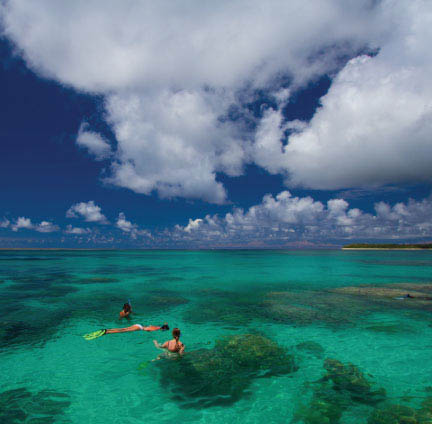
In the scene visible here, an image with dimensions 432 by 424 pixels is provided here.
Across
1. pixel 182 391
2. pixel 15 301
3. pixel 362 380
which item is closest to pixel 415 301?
pixel 362 380

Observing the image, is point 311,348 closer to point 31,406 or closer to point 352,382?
point 352,382

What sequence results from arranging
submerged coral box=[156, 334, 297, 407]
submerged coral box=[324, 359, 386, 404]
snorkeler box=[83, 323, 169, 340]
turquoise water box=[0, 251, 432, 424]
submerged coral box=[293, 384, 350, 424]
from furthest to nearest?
snorkeler box=[83, 323, 169, 340], submerged coral box=[156, 334, 297, 407], submerged coral box=[324, 359, 386, 404], turquoise water box=[0, 251, 432, 424], submerged coral box=[293, 384, 350, 424]

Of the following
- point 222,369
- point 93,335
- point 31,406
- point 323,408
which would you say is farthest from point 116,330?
point 323,408

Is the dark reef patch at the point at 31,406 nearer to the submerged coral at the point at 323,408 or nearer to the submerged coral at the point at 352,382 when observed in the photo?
the submerged coral at the point at 323,408

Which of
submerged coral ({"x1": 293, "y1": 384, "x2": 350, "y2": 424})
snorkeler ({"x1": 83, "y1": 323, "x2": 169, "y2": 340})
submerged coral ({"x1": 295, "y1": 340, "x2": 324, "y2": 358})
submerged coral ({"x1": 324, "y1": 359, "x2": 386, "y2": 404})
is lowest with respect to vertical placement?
submerged coral ({"x1": 295, "y1": 340, "x2": 324, "y2": 358})

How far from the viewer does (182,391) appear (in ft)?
36.6

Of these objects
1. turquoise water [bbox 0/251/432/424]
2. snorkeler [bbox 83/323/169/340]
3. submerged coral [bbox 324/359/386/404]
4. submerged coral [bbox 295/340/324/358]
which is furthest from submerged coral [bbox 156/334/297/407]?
snorkeler [bbox 83/323/169/340]

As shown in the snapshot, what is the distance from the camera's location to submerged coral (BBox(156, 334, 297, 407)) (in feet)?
35.8

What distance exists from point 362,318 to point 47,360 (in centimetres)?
2280

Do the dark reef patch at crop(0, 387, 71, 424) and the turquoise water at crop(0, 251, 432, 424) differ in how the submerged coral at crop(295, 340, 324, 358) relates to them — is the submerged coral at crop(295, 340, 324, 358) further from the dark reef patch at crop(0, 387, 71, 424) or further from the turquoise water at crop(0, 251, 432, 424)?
the dark reef patch at crop(0, 387, 71, 424)

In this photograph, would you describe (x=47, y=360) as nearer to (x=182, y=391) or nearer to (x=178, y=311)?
(x=182, y=391)

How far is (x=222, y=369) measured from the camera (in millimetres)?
12711

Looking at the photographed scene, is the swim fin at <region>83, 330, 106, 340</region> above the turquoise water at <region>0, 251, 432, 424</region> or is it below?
above

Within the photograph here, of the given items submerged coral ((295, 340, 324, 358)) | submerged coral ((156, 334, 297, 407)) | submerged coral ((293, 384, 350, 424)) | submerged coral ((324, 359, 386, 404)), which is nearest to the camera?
submerged coral ((293, 384, 350, 424))
